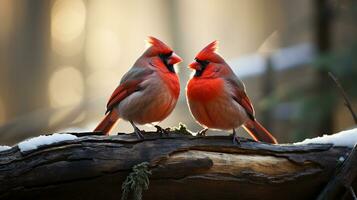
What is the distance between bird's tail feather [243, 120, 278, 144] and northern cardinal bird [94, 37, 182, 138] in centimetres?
37

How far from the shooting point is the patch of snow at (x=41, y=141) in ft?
6.93

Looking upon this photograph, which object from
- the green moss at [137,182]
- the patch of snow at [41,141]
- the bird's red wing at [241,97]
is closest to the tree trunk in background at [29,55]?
the bird's red wing at [241,97]

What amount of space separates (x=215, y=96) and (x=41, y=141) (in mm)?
717

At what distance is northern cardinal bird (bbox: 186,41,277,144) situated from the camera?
251 centimetres

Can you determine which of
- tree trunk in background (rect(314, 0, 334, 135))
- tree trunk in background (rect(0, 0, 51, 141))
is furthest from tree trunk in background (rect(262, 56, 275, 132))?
tree trunk in background (rect(0, 0, 51, 141))

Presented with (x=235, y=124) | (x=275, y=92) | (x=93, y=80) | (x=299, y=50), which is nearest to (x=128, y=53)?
(x=93, y=80)

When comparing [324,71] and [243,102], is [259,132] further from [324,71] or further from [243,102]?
[324,71]

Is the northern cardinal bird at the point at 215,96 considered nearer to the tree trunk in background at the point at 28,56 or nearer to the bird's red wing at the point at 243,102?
the bird's red wing at the point at 243,102

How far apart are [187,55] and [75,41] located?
1.96 m

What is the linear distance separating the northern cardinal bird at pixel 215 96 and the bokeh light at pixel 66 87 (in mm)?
6783

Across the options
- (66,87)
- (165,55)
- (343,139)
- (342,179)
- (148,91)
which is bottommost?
(66,87)

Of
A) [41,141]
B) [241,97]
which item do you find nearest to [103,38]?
[241,97]

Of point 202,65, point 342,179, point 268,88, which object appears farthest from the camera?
point 268,88

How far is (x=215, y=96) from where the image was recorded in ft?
8.25
